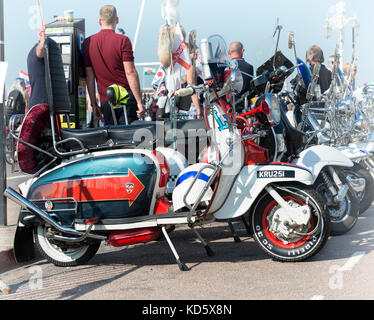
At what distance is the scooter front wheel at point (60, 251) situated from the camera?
5.08m

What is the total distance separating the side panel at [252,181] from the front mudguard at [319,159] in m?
0.60

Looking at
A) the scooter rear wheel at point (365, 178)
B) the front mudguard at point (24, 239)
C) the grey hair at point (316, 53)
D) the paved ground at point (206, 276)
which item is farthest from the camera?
the grey hair at point (316, 53)

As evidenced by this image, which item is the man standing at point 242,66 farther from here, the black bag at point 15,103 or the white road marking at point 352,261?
the black bag at point 15,103

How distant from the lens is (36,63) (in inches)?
232

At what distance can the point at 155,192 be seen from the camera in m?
4.88

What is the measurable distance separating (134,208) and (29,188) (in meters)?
0.94

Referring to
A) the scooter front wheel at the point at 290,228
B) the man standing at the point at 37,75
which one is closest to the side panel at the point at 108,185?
the scooter front wheel at the point at 290,228

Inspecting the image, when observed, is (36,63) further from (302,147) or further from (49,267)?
(302,147)

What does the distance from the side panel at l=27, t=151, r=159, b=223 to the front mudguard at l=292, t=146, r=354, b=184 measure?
1407 millimetres

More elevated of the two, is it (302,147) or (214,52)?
(214,52)

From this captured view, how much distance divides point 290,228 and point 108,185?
1487mm

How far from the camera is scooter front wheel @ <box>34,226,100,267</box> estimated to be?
508cm

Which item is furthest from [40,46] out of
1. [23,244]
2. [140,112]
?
[23,244]

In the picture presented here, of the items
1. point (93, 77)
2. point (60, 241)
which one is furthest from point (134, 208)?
point (93, 77)
